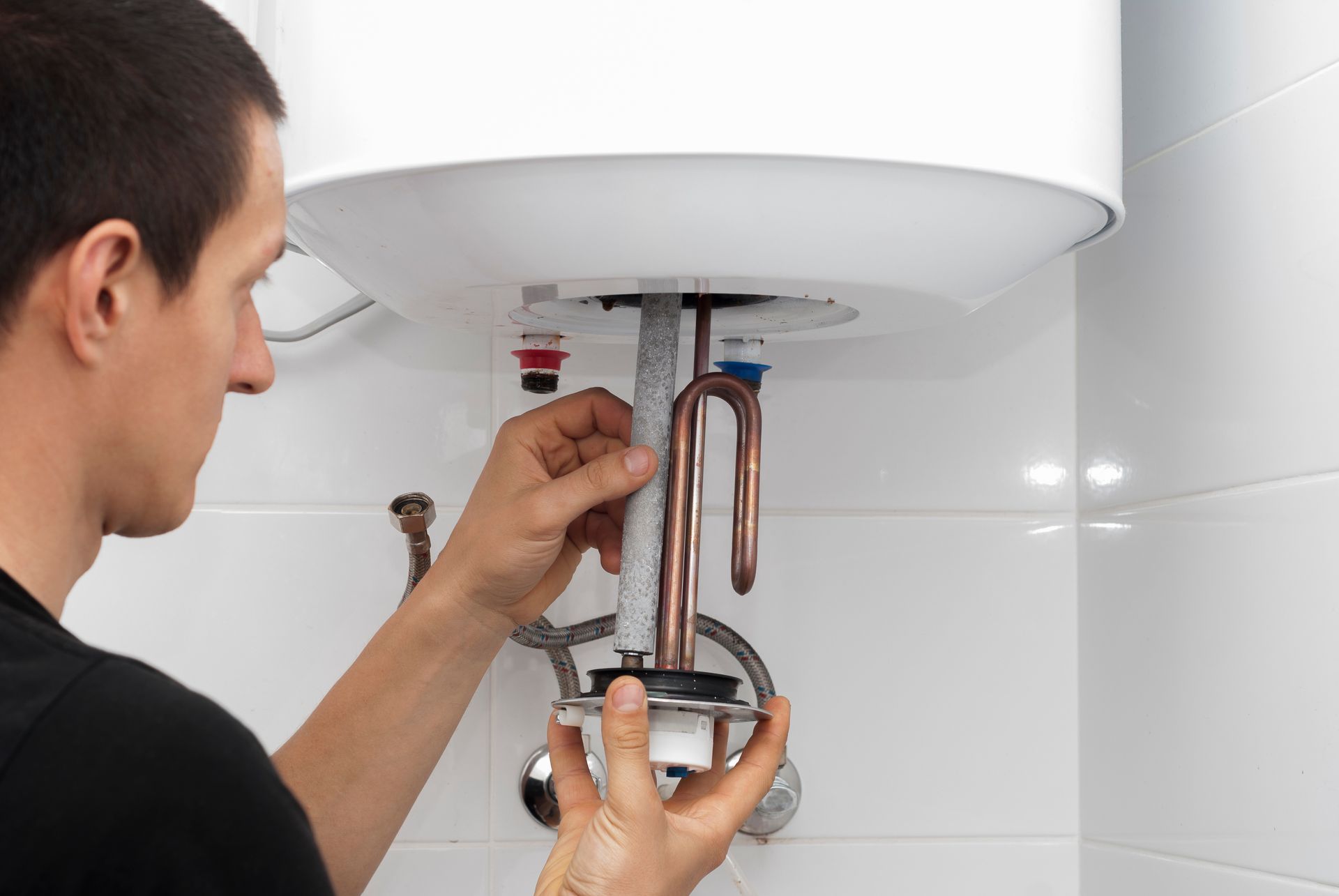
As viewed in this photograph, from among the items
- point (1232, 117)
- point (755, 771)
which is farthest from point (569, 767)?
point (1232, 117)

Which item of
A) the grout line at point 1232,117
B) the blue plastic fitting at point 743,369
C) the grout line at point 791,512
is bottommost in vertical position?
the grout line at point 791,512

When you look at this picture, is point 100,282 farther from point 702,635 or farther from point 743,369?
point 702,635

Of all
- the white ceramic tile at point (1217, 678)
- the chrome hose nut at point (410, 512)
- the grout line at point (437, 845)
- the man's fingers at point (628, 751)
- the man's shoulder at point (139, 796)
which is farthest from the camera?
the grout line at point (437, 845)

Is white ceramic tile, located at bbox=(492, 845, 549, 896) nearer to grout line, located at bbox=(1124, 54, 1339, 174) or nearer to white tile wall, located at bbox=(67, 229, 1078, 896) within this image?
white tile wall, located at bbox=(67, 229, 1078, 896)

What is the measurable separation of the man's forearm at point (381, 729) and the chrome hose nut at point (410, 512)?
0.05 meters

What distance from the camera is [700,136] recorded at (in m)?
0.49

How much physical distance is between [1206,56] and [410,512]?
64cm

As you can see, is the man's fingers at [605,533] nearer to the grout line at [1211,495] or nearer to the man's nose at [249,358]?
the man's nose at [249,358]

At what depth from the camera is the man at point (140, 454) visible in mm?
372

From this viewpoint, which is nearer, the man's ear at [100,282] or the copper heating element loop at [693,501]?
the man's ear at [100,282]

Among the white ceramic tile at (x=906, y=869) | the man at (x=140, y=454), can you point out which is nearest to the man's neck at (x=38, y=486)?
the man at (x=140, y=454)

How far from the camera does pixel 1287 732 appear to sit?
0.73 metres

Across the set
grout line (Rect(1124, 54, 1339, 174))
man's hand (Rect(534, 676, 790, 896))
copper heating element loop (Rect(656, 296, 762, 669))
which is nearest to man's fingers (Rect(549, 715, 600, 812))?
man's hand (Rect(534, 676, 790, 896))

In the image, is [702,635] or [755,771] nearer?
[755,771]
